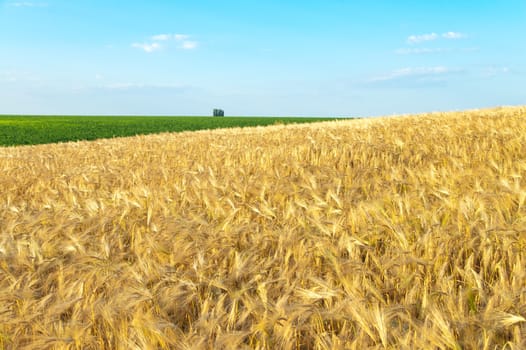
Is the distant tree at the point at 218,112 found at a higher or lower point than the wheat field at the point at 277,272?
higher

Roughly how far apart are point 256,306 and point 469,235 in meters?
1.17

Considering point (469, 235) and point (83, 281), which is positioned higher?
point (469, 235)

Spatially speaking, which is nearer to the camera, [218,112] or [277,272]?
[277,272]

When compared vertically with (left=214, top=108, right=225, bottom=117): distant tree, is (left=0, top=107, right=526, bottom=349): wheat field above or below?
below

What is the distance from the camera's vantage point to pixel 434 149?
18.7 ft

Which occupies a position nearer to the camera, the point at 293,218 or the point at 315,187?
the point at 293,218

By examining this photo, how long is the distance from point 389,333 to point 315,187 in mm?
2307

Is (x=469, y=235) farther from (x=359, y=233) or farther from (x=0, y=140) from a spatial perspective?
(x=0, y=140)

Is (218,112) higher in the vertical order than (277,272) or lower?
higher

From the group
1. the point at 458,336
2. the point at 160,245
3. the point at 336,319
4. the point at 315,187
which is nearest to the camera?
the point at 458,336

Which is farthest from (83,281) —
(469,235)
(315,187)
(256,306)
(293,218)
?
(315,187)

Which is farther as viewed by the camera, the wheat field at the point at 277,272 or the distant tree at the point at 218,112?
the distant tree at the point at 218,112

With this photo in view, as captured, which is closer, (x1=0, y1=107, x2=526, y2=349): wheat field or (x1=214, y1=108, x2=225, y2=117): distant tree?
(x1=0, y1=107, x2=526, y2=349): wheat field

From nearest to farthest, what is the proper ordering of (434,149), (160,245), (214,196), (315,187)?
(160,245) → (214,196) → (315,187) → (434,149)
